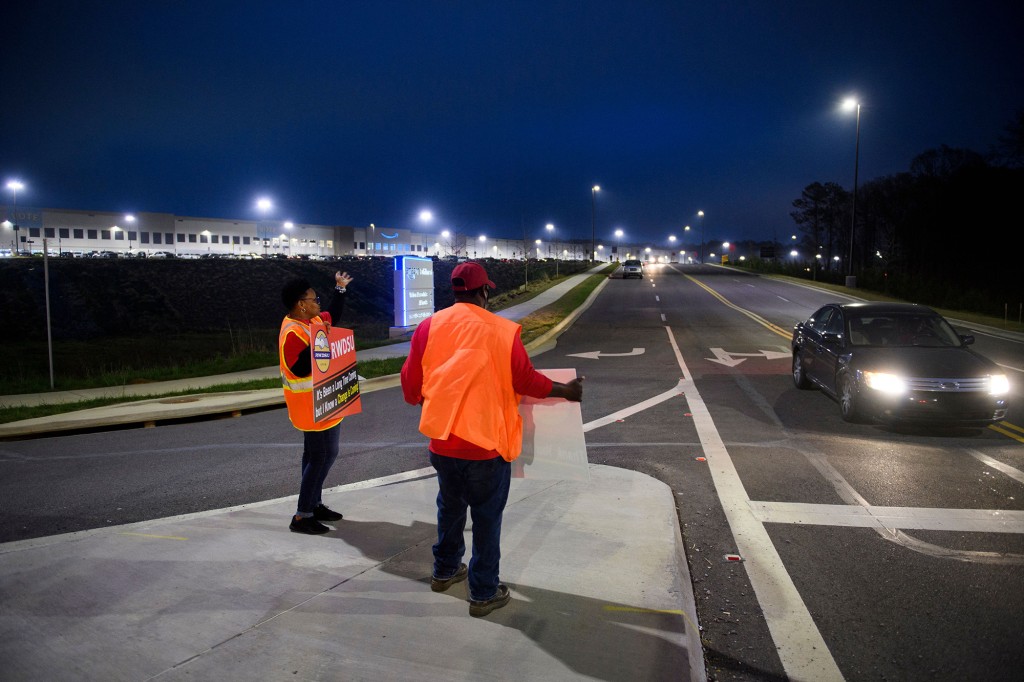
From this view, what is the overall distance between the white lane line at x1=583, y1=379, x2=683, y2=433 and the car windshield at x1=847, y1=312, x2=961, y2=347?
3017 mm

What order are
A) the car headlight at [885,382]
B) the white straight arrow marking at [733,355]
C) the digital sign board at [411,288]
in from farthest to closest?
the digital sign board at [411,288], the white straight arrow marking at [733,355], the car headlight at [885,382]

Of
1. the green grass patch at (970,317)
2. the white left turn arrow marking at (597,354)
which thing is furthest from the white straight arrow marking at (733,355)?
the green grass patch at (970,317)

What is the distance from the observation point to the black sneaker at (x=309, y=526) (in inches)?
202

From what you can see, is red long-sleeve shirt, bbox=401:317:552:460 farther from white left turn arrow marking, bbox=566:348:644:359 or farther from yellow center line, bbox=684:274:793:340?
yellow center line, bbox=684:274:793:340

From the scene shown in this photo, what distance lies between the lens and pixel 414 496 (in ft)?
20.1

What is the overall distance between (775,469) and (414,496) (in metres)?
3.92

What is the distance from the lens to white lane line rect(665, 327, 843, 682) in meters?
3.75

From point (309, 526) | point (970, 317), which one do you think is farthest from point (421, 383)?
point (970, 317)

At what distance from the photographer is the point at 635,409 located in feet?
35.6

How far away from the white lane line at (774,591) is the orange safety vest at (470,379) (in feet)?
6.22

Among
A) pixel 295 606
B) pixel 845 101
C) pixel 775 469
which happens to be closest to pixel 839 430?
pixel 775 469

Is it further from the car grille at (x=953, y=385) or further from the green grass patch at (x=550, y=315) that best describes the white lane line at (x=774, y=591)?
the green grass patch at (x=550, y=315)

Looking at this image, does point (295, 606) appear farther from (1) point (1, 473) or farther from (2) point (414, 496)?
(1) point (1, 473)

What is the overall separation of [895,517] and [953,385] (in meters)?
3.55
